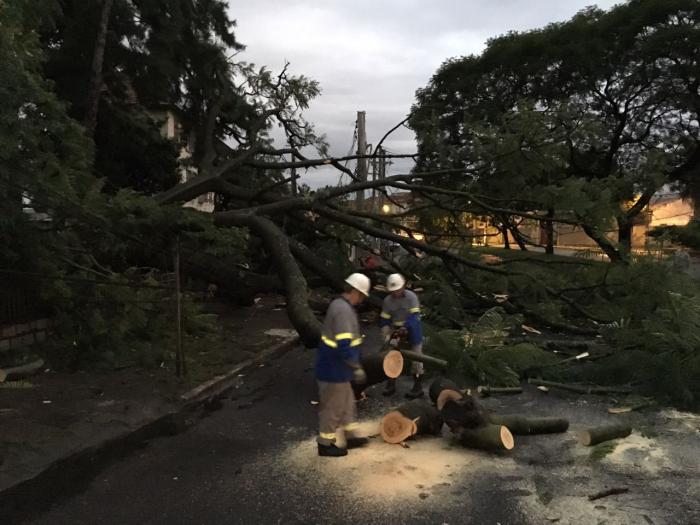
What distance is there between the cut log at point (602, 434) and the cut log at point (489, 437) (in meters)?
0.68

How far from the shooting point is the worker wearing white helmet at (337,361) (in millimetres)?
4672

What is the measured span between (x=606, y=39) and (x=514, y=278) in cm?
2080

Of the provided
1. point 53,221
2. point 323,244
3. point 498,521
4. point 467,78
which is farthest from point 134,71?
point 467,78

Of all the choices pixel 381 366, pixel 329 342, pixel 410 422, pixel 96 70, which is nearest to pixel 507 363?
pixel 381 366

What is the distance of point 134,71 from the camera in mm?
13641

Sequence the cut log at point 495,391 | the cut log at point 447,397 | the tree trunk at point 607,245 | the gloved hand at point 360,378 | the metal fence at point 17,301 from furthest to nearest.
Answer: the tree trunk at point 607,245, the metal fence at point 17,301, the cut log at point 495,391, the gloved hand at point 360,378, the cut log at point 447,397

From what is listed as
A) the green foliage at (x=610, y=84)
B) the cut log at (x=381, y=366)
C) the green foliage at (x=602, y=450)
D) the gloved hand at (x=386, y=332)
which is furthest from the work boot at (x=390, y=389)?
the green foliage at (x=610, y=84)

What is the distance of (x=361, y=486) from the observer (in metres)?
4.22

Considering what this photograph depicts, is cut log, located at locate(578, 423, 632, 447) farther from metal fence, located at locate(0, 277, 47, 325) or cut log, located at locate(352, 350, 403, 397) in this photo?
metal fence, located at locate(0, 277, 47, 325)

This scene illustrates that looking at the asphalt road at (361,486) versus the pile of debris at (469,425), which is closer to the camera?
the asphalt road at (361,486)

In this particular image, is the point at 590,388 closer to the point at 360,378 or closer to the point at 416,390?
the point at 416,390

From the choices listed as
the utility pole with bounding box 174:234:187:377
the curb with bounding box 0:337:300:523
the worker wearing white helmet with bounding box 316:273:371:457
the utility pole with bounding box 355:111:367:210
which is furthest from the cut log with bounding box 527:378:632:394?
the utility pole with bounding box 355:111:367:210

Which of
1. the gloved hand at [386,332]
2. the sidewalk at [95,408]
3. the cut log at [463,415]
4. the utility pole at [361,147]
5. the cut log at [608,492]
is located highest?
the utility pole at [361,147]

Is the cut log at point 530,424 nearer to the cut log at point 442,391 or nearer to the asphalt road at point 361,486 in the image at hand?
the asphalt road at point 361,486
